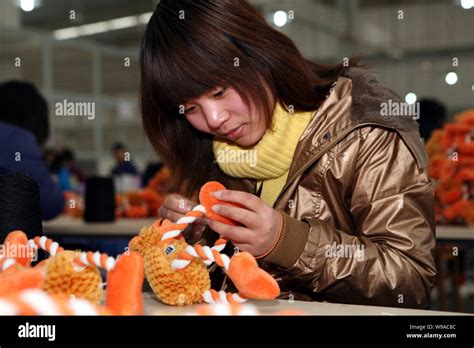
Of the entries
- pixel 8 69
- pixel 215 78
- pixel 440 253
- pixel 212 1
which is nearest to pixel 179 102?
pixel 215 78

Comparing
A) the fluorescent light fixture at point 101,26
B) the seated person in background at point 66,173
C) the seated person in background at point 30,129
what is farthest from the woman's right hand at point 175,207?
the fluorescent light fixture at point 101,26

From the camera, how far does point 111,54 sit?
730cm

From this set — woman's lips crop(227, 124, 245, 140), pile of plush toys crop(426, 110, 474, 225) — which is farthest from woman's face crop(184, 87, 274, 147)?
pile of plush toys crop(426, 110, 474, 225)

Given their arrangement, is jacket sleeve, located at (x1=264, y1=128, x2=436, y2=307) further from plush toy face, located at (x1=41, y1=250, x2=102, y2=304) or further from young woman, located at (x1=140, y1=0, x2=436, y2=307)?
plush toy face, located at (x1=41, y1=250, x2=102, y2=304)

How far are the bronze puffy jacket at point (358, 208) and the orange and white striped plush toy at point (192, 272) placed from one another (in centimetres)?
16

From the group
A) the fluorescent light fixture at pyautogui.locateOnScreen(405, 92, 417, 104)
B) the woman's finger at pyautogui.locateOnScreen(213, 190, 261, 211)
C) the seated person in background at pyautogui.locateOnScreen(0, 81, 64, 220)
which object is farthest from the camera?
the seated person in background at pyautogui.locateOnScreen(0, 81, 64, 220)

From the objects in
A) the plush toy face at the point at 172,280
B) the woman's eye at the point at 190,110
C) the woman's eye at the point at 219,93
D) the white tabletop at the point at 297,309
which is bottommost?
the white tabletop at the point at 297,309

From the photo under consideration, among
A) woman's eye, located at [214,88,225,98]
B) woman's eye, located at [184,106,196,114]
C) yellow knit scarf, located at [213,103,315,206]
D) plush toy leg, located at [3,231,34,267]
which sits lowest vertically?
plush toy leg, located at [3,231,34,267]

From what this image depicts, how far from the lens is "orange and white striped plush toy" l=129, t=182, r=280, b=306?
2.80 feet

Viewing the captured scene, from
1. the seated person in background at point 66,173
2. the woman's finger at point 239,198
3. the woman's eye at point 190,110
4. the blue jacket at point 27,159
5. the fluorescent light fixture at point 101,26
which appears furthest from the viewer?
the fluorescent light fixture at point 101,26

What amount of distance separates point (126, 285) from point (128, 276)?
1 centimetres

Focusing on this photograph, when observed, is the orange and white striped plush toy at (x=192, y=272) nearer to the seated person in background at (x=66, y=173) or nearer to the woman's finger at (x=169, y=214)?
the woman's finger at (x=169, y=214)

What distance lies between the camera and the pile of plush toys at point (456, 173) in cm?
245

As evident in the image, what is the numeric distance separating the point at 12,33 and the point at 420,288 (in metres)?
5.18
